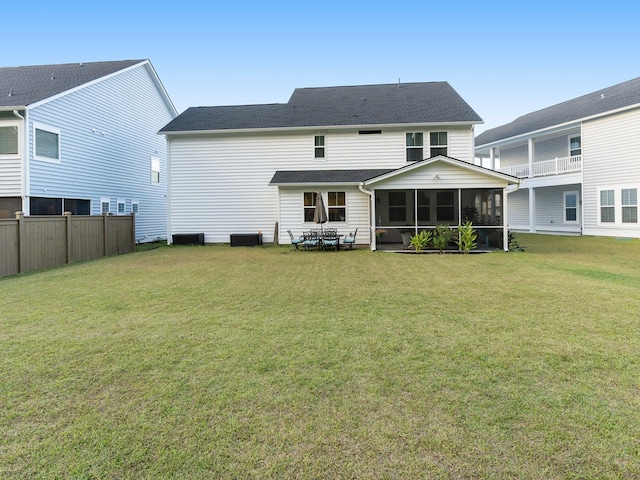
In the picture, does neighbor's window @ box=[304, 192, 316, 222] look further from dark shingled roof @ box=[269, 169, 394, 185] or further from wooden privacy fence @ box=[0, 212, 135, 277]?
wooden privacy fence @ box=[0, 212, 135, 277]

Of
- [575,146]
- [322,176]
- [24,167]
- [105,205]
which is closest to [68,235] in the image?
[24,167]

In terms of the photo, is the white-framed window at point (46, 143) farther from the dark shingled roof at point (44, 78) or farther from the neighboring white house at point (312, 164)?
the neighboring white house at point (312, 164)

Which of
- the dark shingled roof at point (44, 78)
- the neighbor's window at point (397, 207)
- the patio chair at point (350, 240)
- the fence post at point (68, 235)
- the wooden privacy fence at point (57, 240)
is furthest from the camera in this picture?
the neighbor's window at point (397, 207)

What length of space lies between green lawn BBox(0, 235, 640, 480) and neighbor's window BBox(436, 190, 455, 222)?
12.2 metres

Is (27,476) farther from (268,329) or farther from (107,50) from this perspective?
(107,50)

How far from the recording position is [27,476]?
2.31 metres

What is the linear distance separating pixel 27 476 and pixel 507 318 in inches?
216

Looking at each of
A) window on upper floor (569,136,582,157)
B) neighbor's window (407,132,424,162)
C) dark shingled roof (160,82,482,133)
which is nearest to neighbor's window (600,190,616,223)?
window on upper floor (569,136,582,157)

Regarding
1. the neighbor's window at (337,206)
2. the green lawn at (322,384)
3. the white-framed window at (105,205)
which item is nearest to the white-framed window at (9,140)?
the white-framed window at (105,205)

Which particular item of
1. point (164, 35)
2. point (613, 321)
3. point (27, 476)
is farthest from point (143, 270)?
point (164, 35)

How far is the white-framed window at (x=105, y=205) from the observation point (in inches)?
728

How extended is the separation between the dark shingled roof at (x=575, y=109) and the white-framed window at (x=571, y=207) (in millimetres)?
4469

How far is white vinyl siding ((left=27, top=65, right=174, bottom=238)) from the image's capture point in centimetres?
1547

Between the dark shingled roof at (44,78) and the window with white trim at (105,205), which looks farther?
the window with white trim at (105,205)
